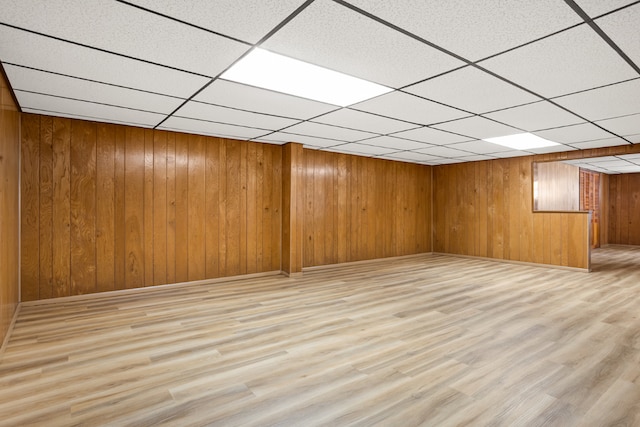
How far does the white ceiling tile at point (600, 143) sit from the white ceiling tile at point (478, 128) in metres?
1.64

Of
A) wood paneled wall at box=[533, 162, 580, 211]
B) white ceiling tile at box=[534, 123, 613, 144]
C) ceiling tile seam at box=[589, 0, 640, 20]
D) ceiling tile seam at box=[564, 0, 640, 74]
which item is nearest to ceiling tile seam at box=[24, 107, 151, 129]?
ceiling tile seam at box=[564, 0, 640, 74]

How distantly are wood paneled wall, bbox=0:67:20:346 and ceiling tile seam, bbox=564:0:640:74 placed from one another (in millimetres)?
3848

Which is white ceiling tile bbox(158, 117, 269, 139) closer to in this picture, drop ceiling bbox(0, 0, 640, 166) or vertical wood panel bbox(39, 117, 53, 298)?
drop ceiling bbox(0, 0, 640, 166)

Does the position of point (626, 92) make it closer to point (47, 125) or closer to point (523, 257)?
point (523, 257)

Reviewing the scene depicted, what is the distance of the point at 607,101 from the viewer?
3.29 meters

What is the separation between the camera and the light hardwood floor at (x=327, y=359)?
1939mm

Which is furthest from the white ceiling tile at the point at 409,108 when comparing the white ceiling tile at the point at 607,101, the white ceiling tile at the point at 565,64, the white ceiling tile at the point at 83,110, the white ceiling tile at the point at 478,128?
the white ceiling tile at the point at 83,110

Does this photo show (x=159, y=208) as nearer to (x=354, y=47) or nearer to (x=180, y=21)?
(x=180, y=21)

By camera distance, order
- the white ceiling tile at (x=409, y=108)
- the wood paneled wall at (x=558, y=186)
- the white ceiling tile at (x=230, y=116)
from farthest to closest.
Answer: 1. the wood paneled wall at (x=558, y=186)
2. the white ceiling tile at (x=230, y=116)
3. the white ceiling tile at (x=409, y=108)

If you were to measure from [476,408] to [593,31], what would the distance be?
227cm

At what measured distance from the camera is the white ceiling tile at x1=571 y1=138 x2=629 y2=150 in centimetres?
520

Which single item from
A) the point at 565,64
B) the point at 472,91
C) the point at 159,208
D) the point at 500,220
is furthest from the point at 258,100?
the point at 500,220

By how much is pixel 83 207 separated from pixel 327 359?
142 inches

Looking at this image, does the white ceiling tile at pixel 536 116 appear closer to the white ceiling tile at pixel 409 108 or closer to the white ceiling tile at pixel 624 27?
the white ceiling tile at pixel 409 108
